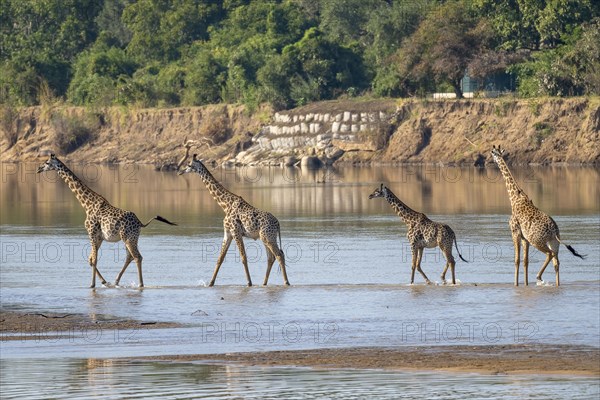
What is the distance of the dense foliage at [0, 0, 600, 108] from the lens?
216 feet

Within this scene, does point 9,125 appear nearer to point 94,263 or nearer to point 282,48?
point 282,48

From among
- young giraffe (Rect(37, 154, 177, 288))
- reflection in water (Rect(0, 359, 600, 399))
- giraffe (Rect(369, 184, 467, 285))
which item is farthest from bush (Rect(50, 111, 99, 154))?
reflection in water (Rect(0, 359, 600, 399))

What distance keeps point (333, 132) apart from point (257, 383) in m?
54.3

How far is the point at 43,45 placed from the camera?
302ft

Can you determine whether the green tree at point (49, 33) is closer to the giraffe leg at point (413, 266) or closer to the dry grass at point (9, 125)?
the dry grass at point (9, 125)

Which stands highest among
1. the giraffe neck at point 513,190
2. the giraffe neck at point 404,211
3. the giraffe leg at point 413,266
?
the giraffe neck at point 513,190

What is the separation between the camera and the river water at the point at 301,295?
48.2 ft

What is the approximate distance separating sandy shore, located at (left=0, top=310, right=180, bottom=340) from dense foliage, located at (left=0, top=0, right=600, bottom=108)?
47268mm

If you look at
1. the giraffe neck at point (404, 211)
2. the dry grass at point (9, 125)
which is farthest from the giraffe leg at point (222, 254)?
the dry grass at point (9, 125)

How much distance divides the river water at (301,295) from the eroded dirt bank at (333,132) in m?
22.7

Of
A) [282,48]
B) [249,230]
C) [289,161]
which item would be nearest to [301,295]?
[249,230]

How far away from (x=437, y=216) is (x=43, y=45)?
6188 cm

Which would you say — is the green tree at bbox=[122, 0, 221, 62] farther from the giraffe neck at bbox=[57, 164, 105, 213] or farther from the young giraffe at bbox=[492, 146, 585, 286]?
the young giraffe at bbox=[492, 146, 585, 286]

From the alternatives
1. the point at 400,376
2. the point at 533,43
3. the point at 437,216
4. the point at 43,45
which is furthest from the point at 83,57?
the point at 400,376
